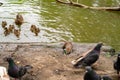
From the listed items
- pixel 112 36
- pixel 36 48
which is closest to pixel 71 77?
pixel 36 48

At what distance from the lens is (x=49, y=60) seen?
1017 cm

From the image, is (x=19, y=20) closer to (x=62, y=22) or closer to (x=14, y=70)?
(x=62, y=22)

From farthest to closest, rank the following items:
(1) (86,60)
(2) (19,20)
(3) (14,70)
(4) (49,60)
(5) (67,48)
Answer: (2) (19,20), (5) (67,48), (4) (49,60), (1) (86,60), (3) (14,70)

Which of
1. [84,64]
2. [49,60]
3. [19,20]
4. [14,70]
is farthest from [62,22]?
[14,70]

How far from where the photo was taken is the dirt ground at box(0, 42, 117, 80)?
930 centimetres

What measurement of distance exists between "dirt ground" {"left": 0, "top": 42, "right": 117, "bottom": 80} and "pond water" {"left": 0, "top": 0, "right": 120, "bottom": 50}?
1918 mm

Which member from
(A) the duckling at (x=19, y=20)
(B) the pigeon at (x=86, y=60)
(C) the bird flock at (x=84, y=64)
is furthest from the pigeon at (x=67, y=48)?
(A) the duckling at (x=19, y=20)

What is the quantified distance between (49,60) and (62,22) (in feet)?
19.5

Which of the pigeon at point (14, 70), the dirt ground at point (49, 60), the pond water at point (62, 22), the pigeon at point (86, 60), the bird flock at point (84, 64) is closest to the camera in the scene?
the bird flock at point (84, 64)

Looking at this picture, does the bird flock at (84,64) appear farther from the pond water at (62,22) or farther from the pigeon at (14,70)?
the pond water at (62,22)

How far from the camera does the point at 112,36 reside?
14.6 metres

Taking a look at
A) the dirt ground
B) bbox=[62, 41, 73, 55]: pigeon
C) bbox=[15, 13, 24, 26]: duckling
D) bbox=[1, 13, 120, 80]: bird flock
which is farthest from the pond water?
bbox=[1, 13, 120, 80]: bird flock

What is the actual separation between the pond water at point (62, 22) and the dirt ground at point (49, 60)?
1918 millimetres

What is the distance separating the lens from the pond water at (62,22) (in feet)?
45.4
